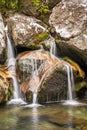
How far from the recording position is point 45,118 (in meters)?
9.66

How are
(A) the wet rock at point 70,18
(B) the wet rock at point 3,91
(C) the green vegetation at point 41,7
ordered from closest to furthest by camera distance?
1. (B) the wet rock at point 3,91
2. (A) the wet rock at point 70,18
3. (C) the green vegetation at point 41,7

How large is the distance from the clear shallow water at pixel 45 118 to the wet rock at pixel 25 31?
13.1 ft

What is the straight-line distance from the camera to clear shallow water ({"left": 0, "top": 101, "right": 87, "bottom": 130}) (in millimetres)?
8766

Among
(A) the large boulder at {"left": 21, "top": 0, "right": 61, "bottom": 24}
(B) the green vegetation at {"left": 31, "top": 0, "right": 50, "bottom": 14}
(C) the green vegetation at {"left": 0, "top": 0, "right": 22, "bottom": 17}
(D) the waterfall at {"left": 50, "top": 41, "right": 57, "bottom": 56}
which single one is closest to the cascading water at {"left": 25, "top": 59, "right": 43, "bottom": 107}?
(D) the waterfall at {"left": 50, "top": 41, "right": 57, "bottom": 56}

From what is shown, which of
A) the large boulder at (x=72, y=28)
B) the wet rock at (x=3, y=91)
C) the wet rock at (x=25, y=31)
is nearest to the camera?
the wet rock at (x=3, y=91)

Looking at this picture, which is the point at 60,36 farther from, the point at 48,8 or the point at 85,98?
the point at 48,8

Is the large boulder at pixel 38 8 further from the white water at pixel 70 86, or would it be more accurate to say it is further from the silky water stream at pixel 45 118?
the silky water stream at pixel 45 118

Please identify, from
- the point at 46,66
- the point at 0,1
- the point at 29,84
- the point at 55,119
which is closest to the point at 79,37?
the point at 46,66

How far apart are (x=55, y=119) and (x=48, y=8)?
9.61 meters

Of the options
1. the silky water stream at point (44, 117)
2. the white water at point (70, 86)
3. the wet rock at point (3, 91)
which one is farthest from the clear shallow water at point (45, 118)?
the white water at point (70, 86)

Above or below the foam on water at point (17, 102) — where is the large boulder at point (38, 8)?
above

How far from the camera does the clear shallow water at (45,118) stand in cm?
877

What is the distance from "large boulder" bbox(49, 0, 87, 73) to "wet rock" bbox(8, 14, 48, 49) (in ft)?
3.75

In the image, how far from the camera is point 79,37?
13.1 m
